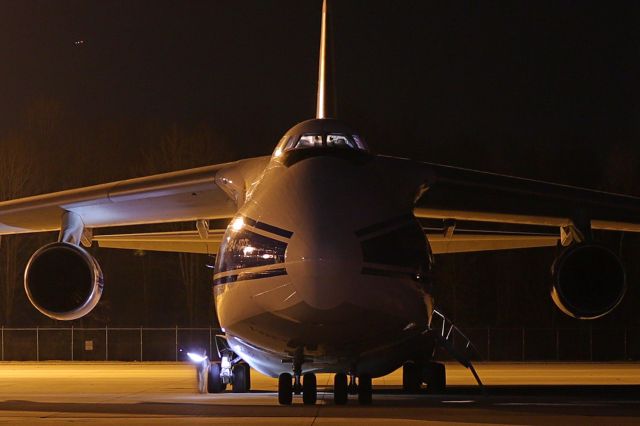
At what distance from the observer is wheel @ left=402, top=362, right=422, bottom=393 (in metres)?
16.2

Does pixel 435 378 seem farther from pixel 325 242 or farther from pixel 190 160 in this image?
pixel 190 160

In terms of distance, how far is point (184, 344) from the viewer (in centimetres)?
3875

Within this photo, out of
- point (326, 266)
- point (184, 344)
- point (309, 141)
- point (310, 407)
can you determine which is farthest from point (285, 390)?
point (184, 344)

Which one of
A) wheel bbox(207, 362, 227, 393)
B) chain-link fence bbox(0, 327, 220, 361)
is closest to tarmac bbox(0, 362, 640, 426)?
wheel bbox(207, 362, 227, 393)

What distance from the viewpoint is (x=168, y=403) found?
1403 cm

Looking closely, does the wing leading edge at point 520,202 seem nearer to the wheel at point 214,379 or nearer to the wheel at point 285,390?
the wheel at point 285,390

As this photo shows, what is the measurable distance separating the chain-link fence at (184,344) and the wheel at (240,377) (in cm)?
1883

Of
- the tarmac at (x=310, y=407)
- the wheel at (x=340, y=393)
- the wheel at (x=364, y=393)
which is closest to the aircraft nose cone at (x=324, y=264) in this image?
the tarmac at (x=310, y=407)

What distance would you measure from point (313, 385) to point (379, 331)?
52.9 inches

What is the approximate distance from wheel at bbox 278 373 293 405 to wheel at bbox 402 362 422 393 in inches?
130

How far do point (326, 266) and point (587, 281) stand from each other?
4508 millimetres

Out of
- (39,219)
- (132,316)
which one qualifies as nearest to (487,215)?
(39,219)

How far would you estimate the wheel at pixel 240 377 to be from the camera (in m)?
16.6

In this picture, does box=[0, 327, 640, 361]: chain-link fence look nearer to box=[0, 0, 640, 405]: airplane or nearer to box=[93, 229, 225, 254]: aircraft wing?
box=[93, 229, 225, 254]: aircraft wing
